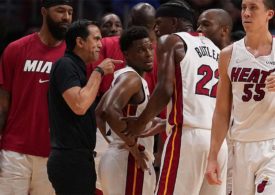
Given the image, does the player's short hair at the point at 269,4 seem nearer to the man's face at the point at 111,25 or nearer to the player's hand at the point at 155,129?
the player's hand at the point at 155,129

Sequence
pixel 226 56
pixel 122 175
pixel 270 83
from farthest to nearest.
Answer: pixel 122 175 → pixel 226 56 → pixel 270 83

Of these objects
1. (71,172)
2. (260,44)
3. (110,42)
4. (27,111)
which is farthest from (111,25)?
(260,44)

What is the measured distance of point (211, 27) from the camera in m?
7.16

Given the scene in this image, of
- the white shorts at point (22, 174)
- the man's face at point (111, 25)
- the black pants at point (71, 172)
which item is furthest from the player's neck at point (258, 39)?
the man's face at point (111, 25)

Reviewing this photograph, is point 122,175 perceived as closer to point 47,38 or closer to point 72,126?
point 72,126

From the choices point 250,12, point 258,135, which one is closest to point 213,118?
point 258,135

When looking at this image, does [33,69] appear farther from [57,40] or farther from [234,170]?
[234,170]

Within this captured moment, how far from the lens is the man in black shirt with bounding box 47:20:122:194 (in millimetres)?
5812

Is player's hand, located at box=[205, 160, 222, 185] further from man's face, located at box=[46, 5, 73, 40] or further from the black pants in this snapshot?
man's face, located at box=[46, 5, 73, 40]

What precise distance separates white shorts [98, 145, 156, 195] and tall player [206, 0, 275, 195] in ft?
3.46

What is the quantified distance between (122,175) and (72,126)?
2.50ft

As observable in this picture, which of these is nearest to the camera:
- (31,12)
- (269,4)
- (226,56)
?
(269,4)

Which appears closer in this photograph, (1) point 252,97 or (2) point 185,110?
(1) point 252,97

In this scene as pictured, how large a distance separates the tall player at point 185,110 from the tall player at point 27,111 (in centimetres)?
100
